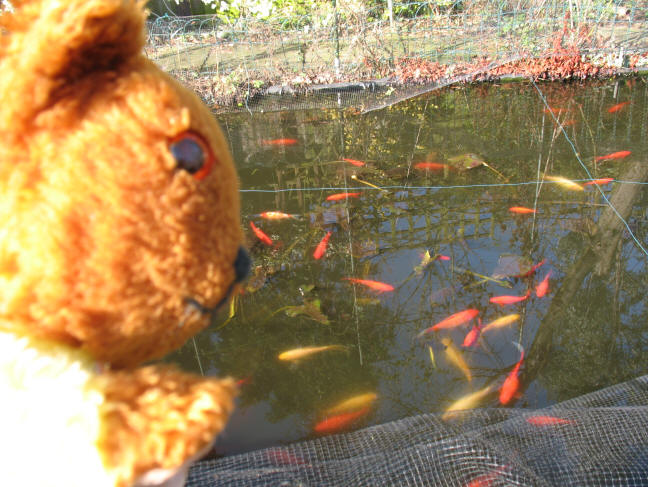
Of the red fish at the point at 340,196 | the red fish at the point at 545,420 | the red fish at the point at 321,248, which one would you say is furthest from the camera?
the red fish at the point at 340,196

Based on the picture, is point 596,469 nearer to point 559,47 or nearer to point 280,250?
point 280,250

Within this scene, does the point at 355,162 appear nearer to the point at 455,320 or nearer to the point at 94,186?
the point at 455,320

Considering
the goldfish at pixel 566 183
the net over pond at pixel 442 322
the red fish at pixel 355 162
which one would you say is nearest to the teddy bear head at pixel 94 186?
the net over pond at pixel 442 322

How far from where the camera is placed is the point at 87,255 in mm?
606

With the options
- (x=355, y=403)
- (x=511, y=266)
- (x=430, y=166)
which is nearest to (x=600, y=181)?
(x=430, y=166)

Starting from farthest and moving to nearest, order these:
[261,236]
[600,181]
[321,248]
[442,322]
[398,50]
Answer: [398,50], [600,181], [261,236], [321,248], [442,322]

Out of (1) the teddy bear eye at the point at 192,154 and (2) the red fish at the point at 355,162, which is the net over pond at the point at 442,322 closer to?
(2) the red fish at the point at 355,162

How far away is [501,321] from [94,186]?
2.80 metres

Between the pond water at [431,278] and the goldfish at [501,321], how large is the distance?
3cm

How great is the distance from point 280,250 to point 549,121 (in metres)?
4.37

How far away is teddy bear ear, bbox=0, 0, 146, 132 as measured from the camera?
59 centimetres

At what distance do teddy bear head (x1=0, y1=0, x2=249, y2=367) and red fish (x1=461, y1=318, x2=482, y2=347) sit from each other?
241 cm

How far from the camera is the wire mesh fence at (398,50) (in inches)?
312

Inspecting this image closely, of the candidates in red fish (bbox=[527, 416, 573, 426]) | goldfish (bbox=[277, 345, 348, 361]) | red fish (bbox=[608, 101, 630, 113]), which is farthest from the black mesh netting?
red fish (bbox=[608, 101, 630, 113])
